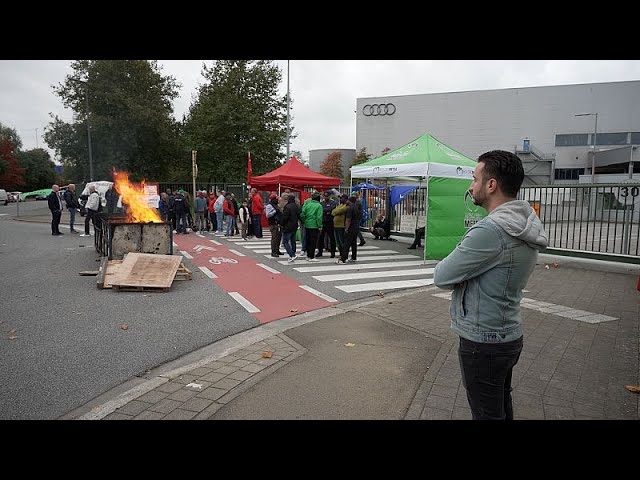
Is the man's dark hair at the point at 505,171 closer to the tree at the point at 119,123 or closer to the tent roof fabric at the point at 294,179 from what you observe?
the tent roof fabric at the point at 294,179

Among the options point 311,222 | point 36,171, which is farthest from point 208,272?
point 36,171

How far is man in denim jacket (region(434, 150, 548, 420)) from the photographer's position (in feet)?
7.52

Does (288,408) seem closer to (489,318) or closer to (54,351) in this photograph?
(489,318)

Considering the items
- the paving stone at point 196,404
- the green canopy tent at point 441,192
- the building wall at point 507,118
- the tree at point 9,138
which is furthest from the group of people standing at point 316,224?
the tree at point 9,138

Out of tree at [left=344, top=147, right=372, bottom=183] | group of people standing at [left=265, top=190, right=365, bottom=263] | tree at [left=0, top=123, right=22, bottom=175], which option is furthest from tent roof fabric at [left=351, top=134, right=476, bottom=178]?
tree at [left=0, top=123, right=22, bottom=175]

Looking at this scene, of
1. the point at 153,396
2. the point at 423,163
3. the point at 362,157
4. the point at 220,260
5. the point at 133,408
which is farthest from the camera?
the point at 362,157

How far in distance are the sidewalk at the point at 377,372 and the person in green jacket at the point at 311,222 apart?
18.4 feet

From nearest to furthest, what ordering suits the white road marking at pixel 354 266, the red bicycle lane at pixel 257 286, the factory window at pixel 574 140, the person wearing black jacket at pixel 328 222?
the red bicycle lane at pixel 257 286 → the white road marking at pixel 354 266 → the person wearing black jacket at pixel 328 222 → the factory window at pixel 574 140

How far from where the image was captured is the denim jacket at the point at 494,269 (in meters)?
2.28

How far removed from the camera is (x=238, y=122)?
104ft

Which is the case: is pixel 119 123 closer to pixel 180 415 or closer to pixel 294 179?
pixel 294 179

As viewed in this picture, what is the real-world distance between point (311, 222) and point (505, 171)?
10307 millimetres
